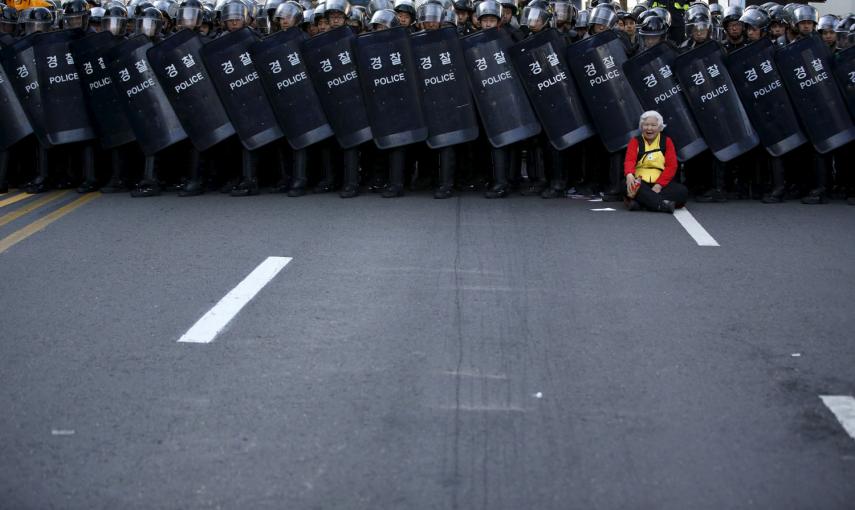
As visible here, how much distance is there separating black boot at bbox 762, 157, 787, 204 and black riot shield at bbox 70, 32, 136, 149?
6363 millimetres

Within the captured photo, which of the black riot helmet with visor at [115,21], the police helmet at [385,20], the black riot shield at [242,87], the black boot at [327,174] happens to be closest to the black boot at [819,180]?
the police helmet at [385,20]

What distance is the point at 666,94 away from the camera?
1198 cm

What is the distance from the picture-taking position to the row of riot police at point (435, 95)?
12000 millimetres

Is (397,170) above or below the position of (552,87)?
below

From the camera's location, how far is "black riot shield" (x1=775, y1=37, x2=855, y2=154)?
39.2 ft

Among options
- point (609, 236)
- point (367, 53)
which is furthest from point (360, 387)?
point (367, 53)

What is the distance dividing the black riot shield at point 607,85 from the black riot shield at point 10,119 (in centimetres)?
572

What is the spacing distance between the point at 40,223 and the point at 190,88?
224 centimetres

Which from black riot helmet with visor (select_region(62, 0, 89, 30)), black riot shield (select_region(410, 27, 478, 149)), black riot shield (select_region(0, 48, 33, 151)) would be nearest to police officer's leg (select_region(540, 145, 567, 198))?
black riot shield (select_region(410, 27, 478, 149))

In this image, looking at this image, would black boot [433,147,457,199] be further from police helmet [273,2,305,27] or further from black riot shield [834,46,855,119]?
black riot shield [834,46,855,119]

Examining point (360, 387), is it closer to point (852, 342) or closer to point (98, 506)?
point (98, 506)

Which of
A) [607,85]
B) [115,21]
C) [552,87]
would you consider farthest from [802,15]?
[115,21]

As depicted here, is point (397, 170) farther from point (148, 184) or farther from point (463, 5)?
point (148, 184)

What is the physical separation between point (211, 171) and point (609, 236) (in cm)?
500
